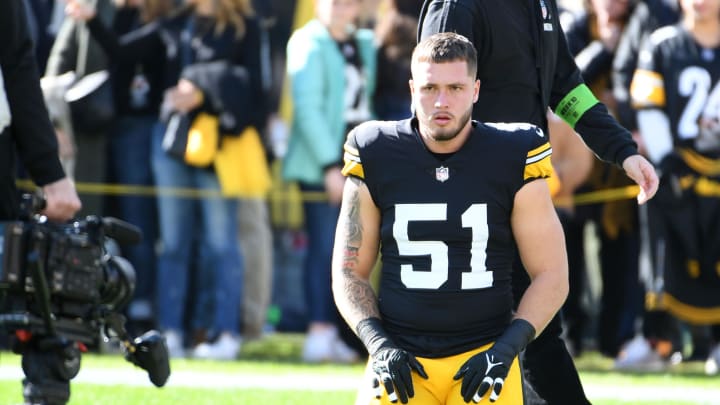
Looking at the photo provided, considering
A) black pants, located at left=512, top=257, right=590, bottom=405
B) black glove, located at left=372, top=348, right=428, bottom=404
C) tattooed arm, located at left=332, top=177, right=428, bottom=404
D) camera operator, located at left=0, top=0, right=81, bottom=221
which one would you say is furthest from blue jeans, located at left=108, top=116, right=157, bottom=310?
black glove, located at left=372, top=348, right=428, bottom=404

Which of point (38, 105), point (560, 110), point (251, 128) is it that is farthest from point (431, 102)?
point (251, 128)

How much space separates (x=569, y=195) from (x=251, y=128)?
7.06 ft

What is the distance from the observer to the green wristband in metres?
5.78

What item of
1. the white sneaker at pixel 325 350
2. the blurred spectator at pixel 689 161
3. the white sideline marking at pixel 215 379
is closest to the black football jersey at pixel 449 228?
the white sideline marking at pixel 215 379

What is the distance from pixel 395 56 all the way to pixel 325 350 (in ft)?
6.56

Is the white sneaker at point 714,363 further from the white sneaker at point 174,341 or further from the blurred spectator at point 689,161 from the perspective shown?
the white sneaker at point 174,341

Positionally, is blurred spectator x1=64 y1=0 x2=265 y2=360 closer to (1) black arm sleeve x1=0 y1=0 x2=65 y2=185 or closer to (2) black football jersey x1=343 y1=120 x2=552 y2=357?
(1) black arm sleeve x1=0 y1=0 x2=65 y2=185

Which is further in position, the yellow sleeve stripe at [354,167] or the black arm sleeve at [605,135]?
the black arm sleeve at [605,135]

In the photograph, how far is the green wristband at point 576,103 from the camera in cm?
578

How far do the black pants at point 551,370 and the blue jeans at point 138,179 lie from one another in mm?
5375

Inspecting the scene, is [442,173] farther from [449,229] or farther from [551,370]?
[551,370]

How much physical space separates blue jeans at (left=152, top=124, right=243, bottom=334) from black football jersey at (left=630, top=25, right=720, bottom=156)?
9.32 feet

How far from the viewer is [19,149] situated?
19.5ft

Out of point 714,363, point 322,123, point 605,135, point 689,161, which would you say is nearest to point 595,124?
point 605,135
